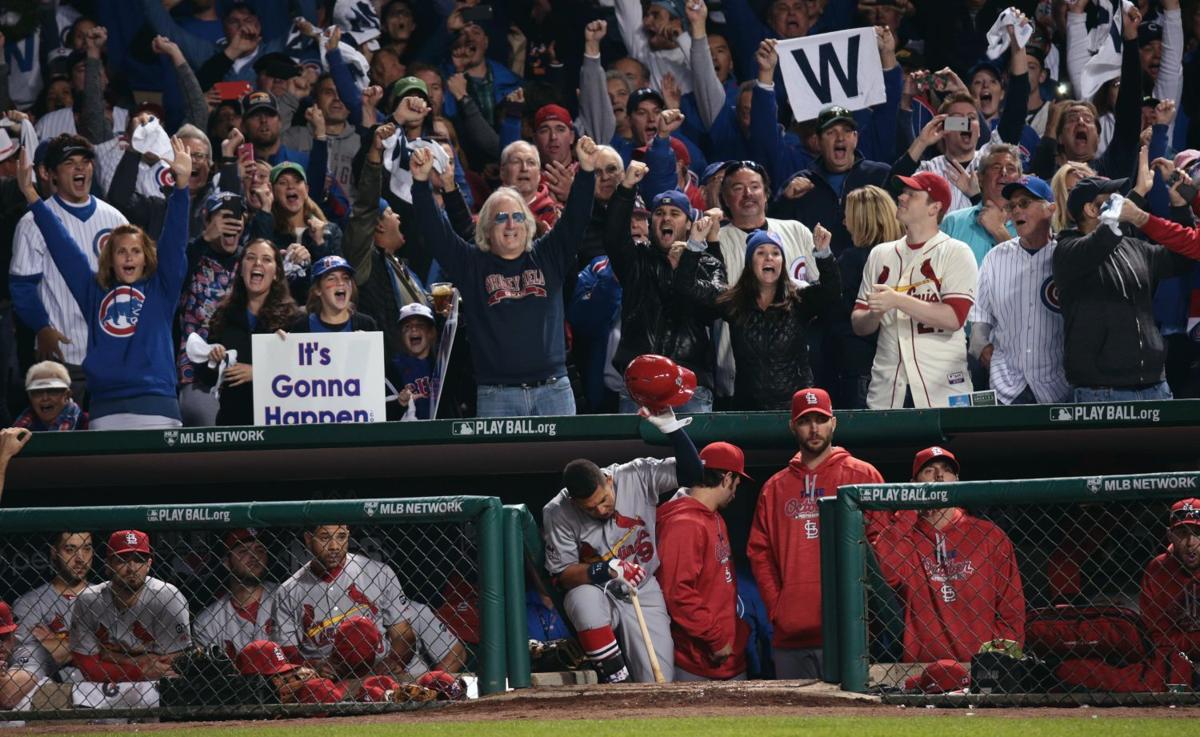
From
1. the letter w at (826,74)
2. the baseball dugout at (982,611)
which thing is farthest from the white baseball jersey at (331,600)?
the letter w at (826,74)

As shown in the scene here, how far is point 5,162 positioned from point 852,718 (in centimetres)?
620

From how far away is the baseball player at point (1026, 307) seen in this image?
7.89 m

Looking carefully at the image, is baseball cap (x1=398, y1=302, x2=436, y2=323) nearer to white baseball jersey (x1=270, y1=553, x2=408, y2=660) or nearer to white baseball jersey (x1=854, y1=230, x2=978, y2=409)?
white baseball jersey (x1=270, y1=553, x2=408, y2=660)

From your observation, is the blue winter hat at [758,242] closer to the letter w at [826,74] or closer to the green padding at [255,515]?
the letter w at [826,74]

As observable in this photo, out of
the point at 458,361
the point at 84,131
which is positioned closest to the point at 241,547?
the point at 458,361

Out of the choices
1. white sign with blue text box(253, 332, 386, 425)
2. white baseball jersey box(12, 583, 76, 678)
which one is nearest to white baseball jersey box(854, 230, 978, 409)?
white sign with blue text box(253, 332, 386, 425)

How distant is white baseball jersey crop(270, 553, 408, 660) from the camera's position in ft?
22.3

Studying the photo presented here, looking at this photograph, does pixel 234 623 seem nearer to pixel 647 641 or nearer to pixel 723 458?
pixel 647 641

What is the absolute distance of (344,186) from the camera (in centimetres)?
983

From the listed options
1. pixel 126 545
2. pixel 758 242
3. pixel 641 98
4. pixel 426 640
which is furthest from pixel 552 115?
pixel 126 545

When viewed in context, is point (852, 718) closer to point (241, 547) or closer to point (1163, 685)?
point (1163, 685)

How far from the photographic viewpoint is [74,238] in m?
8.34

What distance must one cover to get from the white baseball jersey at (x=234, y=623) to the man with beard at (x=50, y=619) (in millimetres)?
529

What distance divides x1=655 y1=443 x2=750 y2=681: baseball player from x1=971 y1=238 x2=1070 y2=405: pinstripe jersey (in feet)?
5.07
